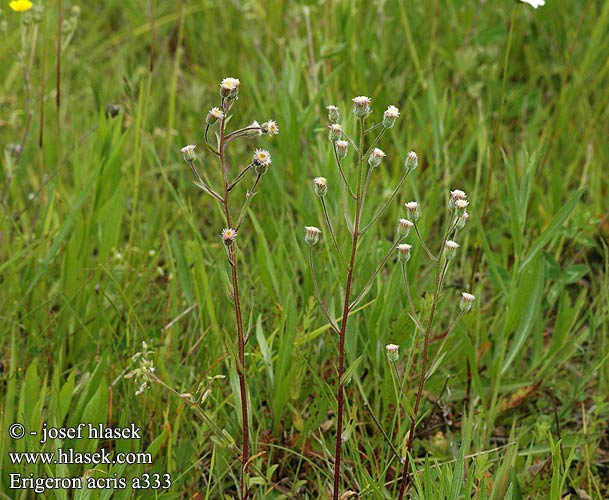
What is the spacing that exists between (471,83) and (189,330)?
1617 millimetres

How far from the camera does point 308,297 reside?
1.92m

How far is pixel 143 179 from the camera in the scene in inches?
100.0

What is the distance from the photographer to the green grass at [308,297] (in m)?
1.62

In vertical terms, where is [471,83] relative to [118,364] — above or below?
above

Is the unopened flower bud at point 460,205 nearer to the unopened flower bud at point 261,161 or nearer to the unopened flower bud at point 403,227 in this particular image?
the unopened flower bud at point 403,227

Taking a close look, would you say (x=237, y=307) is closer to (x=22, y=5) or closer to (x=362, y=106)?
(x=362, y=106)

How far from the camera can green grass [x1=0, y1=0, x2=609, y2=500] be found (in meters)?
1.62

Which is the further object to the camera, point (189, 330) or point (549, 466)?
point (189, 330)

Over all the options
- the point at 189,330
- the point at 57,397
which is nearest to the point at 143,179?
the point at 189,330

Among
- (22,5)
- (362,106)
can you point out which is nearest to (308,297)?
(362,106)

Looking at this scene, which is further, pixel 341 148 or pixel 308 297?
pixel 308 297

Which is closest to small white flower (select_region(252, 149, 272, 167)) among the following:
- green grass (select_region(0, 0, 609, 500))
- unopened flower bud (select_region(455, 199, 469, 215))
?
green grass (select_region(0, 0, 609, 500))

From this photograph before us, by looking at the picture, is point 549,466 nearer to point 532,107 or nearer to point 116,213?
point 116,213

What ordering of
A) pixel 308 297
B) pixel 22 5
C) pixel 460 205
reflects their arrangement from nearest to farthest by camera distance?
pixel 460 205
pixel 308 297
pixel 22 5
